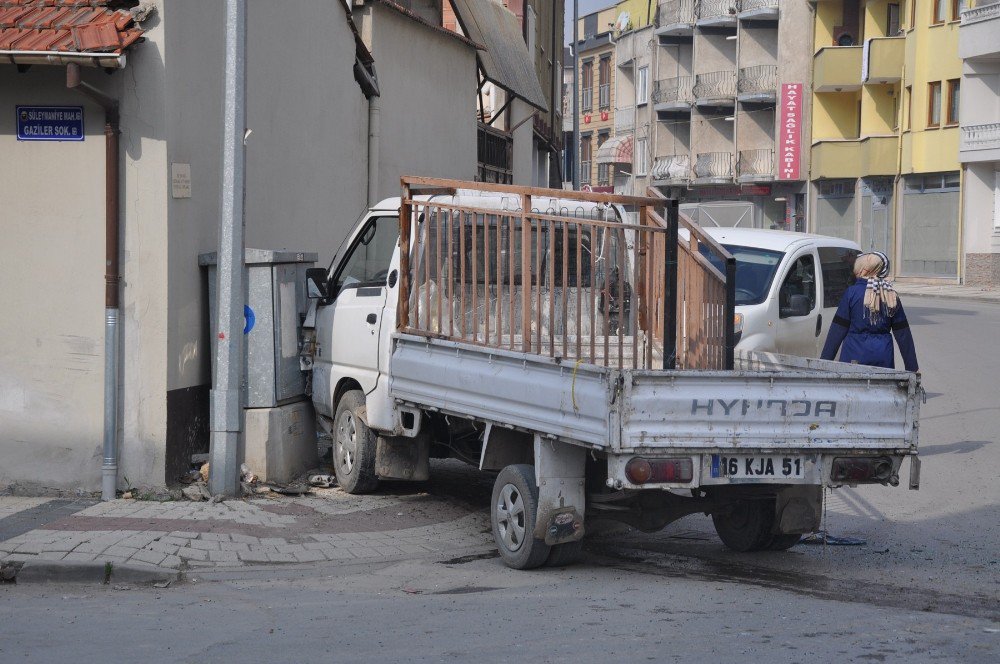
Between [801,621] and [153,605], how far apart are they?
3288 millimetres

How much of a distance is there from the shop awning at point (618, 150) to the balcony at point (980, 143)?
89.1 ft

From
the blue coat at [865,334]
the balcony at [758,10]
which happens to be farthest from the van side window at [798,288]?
the balcony at [758,10]

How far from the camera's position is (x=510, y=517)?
7.29 m

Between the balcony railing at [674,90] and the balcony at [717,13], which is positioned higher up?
the balcony at [717,13]

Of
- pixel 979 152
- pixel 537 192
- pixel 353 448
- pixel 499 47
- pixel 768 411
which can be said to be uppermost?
pixel 979 152

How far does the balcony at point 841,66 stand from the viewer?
47781 millimetres

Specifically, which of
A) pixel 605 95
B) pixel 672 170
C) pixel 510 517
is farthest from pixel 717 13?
pixel 510 517

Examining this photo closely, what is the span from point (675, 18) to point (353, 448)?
52701mm

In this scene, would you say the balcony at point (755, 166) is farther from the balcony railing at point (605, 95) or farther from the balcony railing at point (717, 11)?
the balcony railing at point (605, 95)

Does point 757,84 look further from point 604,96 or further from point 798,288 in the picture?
point 798,288

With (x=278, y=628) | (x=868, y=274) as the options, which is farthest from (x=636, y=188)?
(x=278, y=628)

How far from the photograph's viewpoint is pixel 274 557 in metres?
7.61

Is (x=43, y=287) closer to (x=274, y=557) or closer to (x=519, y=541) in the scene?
(x=274, y=557)

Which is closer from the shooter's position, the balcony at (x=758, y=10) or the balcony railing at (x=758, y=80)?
the balcony at (x=758, y=10)
